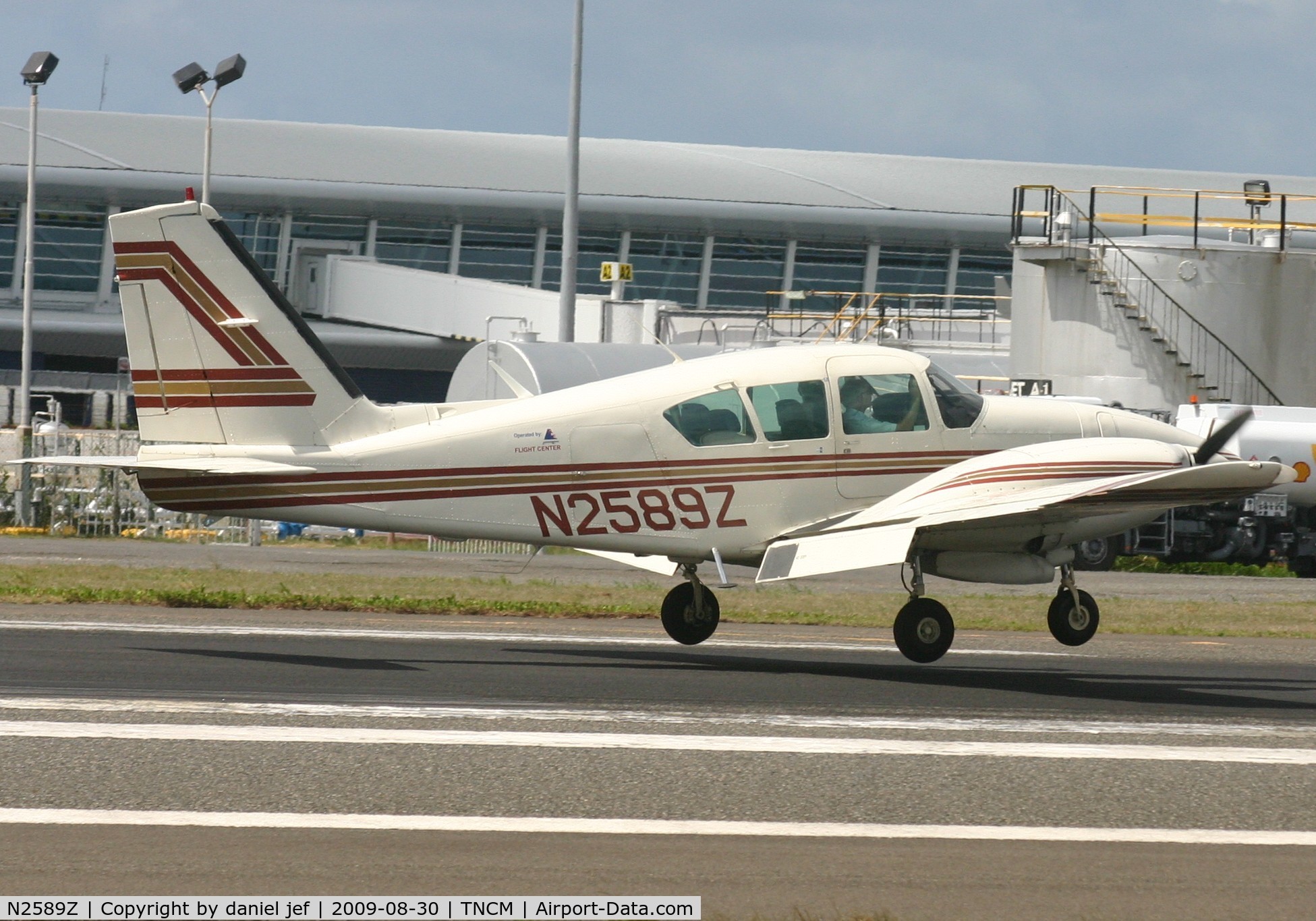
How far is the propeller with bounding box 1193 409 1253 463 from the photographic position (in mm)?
14156

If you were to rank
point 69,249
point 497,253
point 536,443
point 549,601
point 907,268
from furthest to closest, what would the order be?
point 907,268 < point 497,253 < point 69,249 < point 549,601 < point 536,443

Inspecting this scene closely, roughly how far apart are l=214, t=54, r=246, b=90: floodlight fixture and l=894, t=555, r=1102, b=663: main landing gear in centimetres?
3088

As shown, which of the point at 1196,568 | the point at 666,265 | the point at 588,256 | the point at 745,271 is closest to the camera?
the point at 1196,568

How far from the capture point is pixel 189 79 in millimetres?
41250

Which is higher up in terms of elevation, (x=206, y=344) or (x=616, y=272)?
(x=616, y=272)

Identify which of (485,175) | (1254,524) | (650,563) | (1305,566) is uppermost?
(485,175)

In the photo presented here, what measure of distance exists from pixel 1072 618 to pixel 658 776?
6.73 metres

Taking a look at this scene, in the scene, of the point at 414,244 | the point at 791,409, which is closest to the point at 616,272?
the point at 414,244

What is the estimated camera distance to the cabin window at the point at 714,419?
1420 cm

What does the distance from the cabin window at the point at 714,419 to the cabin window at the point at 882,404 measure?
3.14ft

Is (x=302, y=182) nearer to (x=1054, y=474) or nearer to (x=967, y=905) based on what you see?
(x=1054, y=474)

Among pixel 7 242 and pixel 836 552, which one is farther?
pixel 7 242

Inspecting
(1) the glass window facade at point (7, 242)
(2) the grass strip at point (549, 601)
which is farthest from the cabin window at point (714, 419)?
(1) the glass window facade at point (7, 242)

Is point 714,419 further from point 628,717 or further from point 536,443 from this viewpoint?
point 628,717
